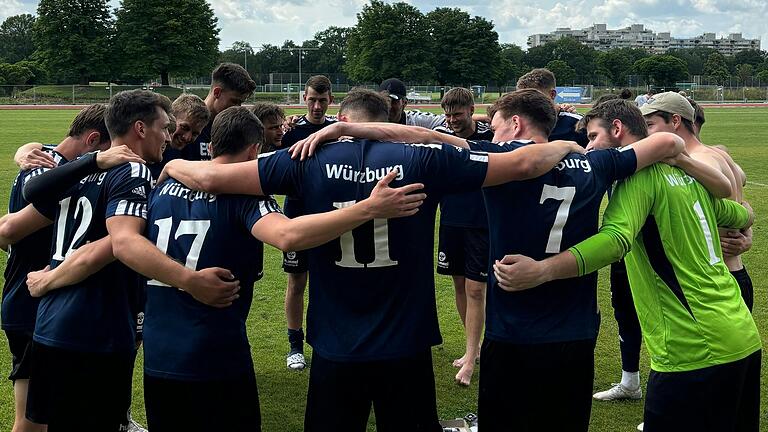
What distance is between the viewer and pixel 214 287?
11.4 feet

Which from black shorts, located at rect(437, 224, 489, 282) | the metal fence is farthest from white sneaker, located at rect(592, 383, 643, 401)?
the metal fence

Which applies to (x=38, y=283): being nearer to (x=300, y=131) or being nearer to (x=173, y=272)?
(x=173, y=272)

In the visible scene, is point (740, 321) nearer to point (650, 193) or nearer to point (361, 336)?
point (650, 193)

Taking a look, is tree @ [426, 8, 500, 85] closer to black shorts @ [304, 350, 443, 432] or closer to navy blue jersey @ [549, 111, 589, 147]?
navy blue jersey @ [549, 111, 589, 147]

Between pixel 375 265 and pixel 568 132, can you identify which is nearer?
pixel 375 265

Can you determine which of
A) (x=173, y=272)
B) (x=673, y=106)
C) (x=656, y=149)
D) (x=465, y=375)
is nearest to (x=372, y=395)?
(x=173, y=272)

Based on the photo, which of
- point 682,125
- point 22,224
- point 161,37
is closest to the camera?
point 22,224

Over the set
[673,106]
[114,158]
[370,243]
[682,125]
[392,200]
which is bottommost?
[370,243]

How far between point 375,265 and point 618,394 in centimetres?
341

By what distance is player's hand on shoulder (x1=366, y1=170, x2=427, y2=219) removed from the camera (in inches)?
126

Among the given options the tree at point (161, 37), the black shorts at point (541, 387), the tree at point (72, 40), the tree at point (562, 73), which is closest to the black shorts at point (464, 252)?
the black shorts at point (541, 387)

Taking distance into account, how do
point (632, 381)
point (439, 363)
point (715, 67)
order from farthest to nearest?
point (715, 67)
point (439, 363)
point (632, 381)

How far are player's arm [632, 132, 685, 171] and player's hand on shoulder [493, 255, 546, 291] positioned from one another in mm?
785

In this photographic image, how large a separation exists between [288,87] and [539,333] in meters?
71.0
